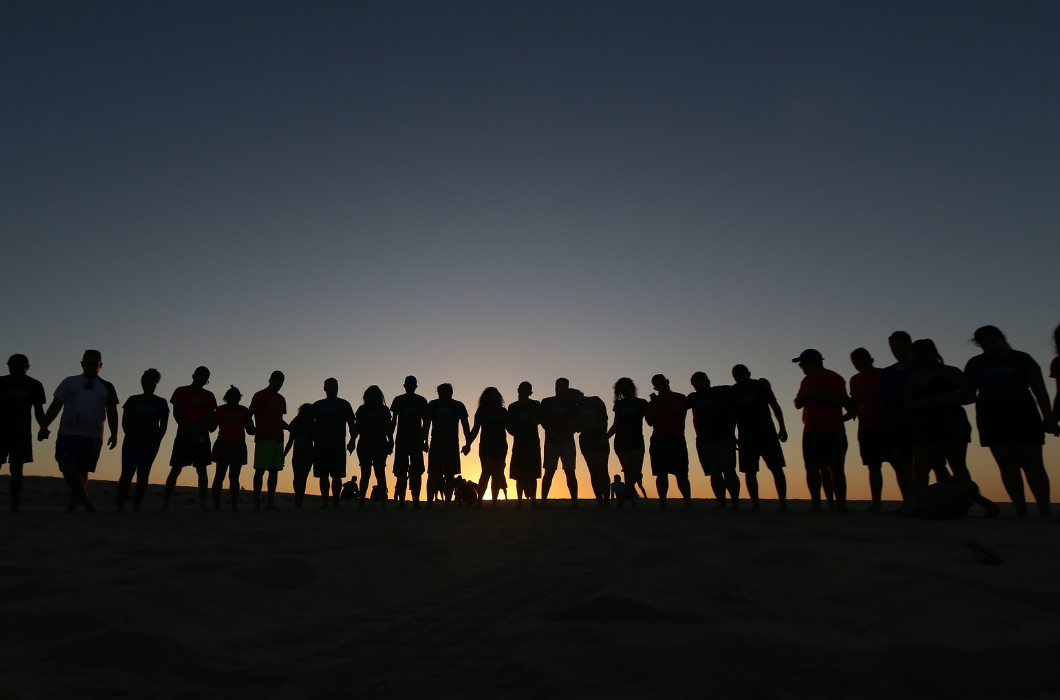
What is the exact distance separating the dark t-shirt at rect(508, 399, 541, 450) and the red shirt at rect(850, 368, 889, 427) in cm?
426

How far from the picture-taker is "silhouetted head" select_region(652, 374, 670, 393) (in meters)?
8.92

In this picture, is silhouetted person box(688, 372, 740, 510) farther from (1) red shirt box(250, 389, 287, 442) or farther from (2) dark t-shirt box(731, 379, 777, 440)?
(1) red shirt box(250, 389, 287, 442)

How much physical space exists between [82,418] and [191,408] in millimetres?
1208

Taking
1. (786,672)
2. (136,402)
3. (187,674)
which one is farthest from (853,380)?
(136,402)

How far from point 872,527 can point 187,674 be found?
4.50 meters

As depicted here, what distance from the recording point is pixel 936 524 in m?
4.85

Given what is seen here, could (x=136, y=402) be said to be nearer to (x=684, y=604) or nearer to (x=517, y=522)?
(x=517, y=522)

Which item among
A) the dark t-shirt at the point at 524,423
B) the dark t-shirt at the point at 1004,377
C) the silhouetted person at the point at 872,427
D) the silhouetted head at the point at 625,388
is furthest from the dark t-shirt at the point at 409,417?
the dark t-shirt at the point at 1004,377

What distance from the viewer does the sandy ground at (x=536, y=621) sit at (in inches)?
62.0

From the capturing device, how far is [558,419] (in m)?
9.92

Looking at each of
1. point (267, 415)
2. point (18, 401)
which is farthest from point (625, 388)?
point (18, 401)

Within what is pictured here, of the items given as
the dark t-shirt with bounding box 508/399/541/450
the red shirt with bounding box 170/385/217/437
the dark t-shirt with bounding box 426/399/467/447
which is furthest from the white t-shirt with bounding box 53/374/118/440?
the dark t-shirt with bounding box 508/399/541/450

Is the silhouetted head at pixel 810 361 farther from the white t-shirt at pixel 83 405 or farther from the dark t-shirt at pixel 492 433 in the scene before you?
the white t-shirt at pixel 83 405

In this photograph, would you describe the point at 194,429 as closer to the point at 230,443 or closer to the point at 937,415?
the point at 230,443
